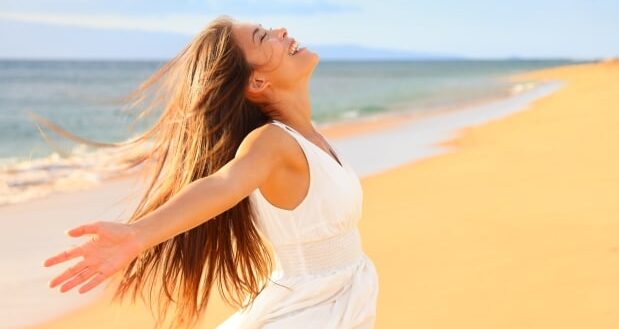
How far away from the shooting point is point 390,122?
18.6m

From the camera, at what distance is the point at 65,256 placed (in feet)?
7.25

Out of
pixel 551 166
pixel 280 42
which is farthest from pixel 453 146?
pixel 280 42

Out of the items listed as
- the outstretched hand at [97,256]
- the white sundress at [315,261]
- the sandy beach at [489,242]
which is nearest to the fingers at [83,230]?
the outstretched hand at [97,256]

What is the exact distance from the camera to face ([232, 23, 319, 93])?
2.98 m

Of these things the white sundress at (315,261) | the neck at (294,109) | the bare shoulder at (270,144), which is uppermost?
the neck at (294,109)

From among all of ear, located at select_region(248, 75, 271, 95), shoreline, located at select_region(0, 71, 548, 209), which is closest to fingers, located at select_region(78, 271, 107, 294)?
ear, located at select_region(248, 75, 271, 95)

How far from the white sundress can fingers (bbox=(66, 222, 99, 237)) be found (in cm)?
78

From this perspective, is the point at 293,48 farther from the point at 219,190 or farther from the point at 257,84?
the point at 219,190

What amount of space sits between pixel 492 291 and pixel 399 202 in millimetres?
2886

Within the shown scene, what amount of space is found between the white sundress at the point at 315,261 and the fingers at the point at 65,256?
795 mm

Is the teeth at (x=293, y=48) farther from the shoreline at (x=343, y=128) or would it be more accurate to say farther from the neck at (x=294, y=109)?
the shoreline at (x=343, y=128)

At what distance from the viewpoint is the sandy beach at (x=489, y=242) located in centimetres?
477

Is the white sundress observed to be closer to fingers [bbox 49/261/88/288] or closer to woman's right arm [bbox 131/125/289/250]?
woman's right arm [bbox 131/125/289/250]

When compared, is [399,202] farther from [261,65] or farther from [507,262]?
[261,65]
